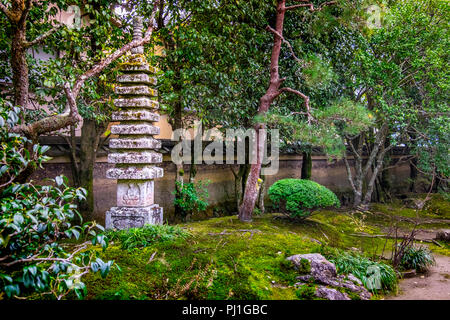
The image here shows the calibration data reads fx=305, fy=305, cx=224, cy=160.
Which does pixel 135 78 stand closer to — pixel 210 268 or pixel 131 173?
pixel 131 173

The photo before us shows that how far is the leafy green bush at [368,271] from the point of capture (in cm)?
451

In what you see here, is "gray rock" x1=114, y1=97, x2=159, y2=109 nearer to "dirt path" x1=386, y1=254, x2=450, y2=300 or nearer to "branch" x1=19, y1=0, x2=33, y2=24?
"branch" x1=19, y1=0, x2=33, y2=24

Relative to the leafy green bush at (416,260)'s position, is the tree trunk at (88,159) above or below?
above

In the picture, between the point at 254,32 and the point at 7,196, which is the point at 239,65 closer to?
the point at 254,32

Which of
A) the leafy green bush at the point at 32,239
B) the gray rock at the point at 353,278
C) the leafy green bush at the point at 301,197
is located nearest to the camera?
the leafy green bush at the point at 32,239

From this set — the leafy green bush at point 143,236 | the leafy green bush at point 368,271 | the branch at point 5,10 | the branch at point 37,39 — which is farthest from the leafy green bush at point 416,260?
the branch at point 5,10

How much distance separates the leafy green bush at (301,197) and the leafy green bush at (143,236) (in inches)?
126

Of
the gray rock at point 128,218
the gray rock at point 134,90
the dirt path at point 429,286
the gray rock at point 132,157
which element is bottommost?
the dirt path at point 429,286

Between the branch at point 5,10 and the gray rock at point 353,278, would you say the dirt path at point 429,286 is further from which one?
the branch at point 5,10

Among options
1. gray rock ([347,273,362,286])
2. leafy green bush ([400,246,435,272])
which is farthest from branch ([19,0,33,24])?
leafy green bush ([400,246,435,272])

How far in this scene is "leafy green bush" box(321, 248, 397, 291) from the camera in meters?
4.51

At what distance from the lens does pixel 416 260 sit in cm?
563

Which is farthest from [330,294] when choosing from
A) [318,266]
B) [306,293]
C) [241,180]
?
[241,180]
